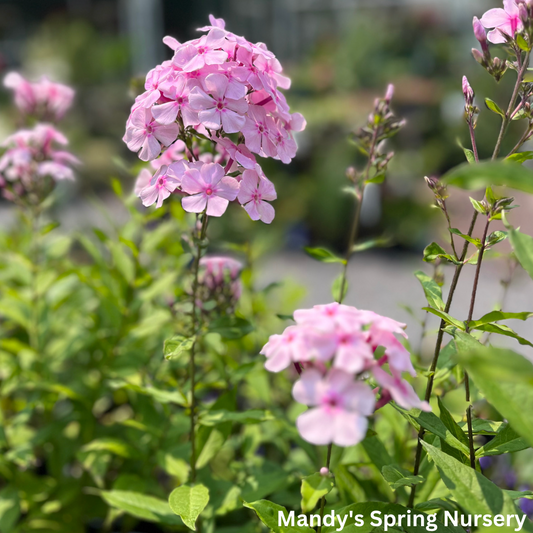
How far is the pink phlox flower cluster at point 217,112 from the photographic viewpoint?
35.3 inches

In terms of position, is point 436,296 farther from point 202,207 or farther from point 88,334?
point 88,334

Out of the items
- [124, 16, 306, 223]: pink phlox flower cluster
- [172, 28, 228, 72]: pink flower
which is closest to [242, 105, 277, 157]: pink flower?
[124, 16, 306, 223]: pink phlox flower cluster

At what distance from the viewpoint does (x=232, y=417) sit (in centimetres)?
111

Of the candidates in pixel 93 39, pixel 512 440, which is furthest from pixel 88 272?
pixel 93 39

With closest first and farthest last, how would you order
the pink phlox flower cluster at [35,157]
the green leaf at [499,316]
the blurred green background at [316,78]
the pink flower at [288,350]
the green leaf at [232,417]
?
1. the pink flower at [288,350]
2. the green leaf at [499,316]
3. the green leaf at [232,417]
4. the pink phlox flower cluster at [35,157]
5. the blurred green background at [316,78]

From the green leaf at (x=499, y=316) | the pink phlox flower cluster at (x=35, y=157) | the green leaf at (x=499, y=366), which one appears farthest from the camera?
the pink phlox flower cluster at (x=35, y=157)

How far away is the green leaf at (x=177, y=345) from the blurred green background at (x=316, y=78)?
0.83m

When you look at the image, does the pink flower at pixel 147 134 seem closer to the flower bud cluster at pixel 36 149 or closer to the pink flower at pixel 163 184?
the pink flower at pixel 163 184

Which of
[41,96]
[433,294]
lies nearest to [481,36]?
[433,294]

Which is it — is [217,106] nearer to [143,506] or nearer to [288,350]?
[288,350]

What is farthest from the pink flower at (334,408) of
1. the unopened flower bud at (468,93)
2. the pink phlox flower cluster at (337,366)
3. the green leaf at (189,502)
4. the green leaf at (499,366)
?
the unopened flower bud at (468,93)

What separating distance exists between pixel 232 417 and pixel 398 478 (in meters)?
0.36

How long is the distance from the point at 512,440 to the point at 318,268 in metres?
4.51

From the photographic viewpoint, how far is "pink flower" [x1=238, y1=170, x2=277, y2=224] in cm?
92
